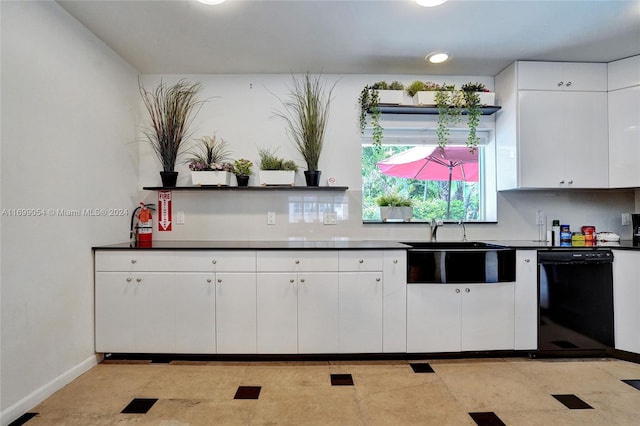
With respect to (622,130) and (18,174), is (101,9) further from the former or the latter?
(622,130)

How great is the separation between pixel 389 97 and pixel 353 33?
685 mm

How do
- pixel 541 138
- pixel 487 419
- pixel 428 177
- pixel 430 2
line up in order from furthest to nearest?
pixel 428 177, pixel 541 138, pixel 430 2, pixel 487 419

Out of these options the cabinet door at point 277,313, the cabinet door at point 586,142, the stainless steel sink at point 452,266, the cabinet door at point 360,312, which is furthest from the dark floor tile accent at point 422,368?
the cabinet door at point 586,142

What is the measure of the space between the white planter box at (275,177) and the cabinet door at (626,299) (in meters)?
2.72

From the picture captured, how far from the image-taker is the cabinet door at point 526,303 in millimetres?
2520

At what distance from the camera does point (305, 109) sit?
3.07m

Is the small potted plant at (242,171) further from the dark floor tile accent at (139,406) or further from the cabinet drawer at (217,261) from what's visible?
the dark floor tile accent at (139,406)

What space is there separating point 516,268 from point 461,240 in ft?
1.99

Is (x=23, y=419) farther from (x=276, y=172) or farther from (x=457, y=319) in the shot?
(x=457, y=319)

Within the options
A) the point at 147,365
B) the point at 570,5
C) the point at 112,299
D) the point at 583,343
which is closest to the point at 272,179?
the point at 112,299

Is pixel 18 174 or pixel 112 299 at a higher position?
pixel 18 174

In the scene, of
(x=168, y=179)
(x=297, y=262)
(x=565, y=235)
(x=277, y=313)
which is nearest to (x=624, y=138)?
(x=565, y=235)

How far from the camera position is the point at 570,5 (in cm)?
209

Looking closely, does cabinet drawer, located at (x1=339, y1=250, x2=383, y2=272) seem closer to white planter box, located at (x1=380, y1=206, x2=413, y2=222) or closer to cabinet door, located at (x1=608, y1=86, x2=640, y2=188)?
white planter box, located at (x1=380, y1=206, x2=413, y2=222)
